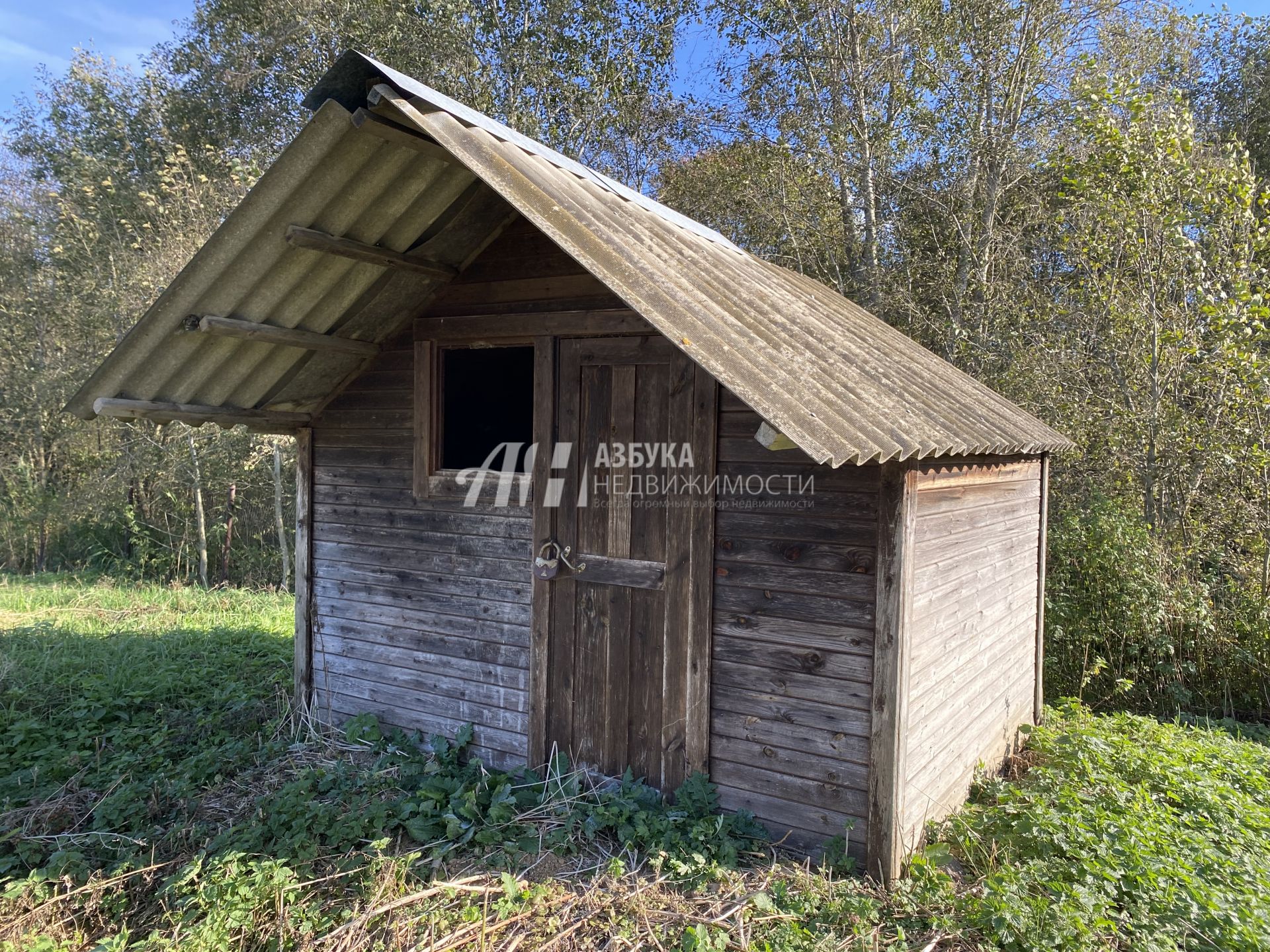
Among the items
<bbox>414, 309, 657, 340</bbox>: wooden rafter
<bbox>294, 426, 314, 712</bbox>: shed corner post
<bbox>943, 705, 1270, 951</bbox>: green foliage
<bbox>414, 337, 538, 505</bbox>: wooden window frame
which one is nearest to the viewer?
<bbox>943, 705, 1270, 951</bbox>: green foliage

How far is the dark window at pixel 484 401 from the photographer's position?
6008mm

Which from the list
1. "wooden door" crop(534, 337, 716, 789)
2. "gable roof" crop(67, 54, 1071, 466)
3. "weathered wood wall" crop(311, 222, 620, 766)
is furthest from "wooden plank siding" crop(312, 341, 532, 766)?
"gable roof" crop(67, 54, 1071, 466)

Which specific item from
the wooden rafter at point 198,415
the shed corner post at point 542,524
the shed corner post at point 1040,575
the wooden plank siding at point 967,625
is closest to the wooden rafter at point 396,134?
the shed corner post at point 542,524

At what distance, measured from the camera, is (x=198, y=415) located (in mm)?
4984

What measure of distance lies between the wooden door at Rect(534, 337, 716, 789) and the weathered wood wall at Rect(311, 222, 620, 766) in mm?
338

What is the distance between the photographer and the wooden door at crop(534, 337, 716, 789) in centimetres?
420

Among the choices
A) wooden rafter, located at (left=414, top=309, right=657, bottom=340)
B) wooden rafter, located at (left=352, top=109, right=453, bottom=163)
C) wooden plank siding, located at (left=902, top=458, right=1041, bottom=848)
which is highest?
wooden rafter, located at (left=352, top=109, right=453, bottom=163)

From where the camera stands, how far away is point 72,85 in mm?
15672

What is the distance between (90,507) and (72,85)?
839 centimetres

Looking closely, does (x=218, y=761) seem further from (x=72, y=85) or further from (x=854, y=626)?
(x=72, y=85)

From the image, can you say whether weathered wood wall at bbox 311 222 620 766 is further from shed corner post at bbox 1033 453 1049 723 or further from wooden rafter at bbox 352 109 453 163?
shed corner post at bbox 1033 453 1049 723

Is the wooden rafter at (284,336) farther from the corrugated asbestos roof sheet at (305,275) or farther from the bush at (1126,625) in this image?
the bush at (1126,625)

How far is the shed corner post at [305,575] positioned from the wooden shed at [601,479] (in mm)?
24

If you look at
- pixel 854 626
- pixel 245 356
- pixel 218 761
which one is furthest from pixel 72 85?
pixel 854 626
